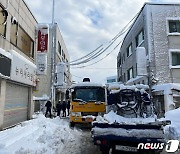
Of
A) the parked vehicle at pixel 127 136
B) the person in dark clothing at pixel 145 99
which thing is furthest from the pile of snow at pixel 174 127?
the parked vehicle at pixel 127 136

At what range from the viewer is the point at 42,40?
672 inches

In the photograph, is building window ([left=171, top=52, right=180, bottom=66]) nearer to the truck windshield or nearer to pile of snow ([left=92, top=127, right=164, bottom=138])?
the truck windshield

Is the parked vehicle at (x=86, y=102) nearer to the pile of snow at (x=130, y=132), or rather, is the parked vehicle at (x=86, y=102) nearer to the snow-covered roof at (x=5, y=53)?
the snow-covered roof at (x=5, y=53)

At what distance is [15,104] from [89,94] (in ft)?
14.7

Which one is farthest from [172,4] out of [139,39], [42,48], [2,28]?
[2,28]

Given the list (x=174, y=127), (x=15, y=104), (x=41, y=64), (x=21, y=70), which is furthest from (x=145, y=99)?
(x=41, y=64)

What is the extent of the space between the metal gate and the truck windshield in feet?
11.5

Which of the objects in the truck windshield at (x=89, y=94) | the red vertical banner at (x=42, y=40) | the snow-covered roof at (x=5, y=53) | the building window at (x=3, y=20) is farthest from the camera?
Answer: the red vertical banner at (x=42, y=40)

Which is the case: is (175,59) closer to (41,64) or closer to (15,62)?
(41,64)

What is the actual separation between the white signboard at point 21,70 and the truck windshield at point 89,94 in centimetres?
332

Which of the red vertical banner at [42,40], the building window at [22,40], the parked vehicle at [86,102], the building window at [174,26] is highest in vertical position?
the building window at [174,26]

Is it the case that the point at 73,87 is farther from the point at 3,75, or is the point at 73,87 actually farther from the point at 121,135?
the point at 121,135

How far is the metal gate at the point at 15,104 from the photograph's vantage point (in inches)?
442

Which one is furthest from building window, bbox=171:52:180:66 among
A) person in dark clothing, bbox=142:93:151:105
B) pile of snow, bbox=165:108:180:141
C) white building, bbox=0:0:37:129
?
white building, bbox=0:0:37:129
